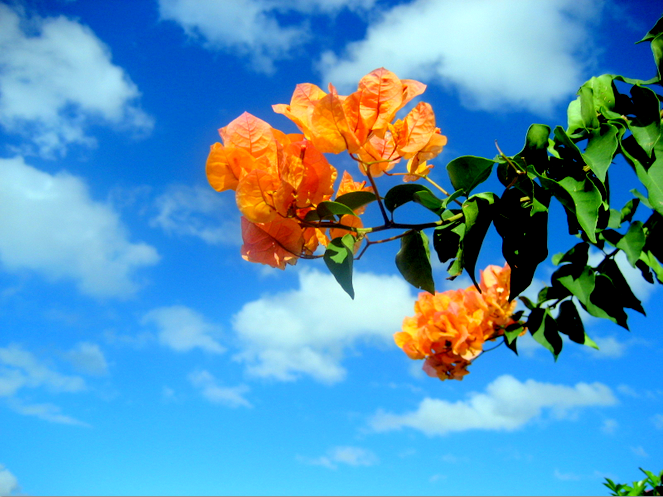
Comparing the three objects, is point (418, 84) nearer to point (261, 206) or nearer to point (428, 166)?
point (428, 166)

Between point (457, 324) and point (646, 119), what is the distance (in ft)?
3.37

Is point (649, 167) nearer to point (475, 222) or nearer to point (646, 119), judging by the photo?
point (646, 119)

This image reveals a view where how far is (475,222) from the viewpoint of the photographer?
2.55 ft

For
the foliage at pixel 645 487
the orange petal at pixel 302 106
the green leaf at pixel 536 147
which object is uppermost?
the orange petal at pixel 302 106

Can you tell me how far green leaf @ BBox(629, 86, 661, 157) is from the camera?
0.86 meters

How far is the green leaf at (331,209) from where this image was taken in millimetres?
719

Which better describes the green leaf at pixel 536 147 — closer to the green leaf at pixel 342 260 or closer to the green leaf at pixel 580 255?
the green leaf at pixel 342 260

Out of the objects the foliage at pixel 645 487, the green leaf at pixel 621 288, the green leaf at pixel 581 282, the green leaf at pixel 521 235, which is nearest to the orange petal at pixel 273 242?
the green leaf at pixel 521 235

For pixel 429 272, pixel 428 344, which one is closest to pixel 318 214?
pixel 429 272

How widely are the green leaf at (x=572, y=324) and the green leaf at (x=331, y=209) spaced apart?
104cm

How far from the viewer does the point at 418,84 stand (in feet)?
2.69

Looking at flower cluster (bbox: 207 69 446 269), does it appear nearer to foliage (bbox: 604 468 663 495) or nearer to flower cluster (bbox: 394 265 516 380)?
flower cluster (bbox: 394 265 516 380)

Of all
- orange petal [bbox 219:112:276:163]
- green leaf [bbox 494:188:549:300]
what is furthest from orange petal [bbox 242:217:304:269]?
green leaf [bbox 494:188:549:300]

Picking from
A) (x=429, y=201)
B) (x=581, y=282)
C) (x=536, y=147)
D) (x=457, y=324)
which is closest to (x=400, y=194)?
(x=429, y=201)
